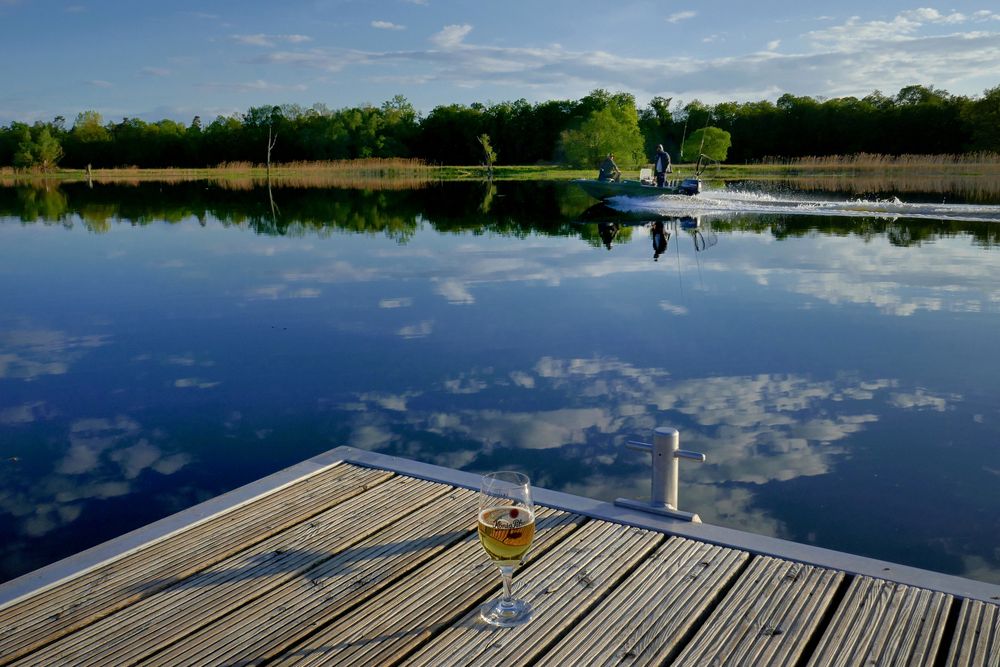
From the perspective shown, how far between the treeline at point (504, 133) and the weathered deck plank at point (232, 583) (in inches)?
2982

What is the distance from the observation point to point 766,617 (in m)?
3.40

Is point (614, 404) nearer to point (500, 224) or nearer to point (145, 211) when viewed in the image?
point (500, 224)

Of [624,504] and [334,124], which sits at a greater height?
[334,124]

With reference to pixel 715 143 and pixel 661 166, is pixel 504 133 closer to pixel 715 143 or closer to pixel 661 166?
pixel 715 143

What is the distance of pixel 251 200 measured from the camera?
41250 mm

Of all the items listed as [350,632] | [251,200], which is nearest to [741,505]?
[350,632]

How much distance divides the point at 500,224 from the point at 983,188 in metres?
24.5

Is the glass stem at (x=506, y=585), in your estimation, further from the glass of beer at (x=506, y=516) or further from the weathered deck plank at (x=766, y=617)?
the weathered deck plank at (x=766, y=617)

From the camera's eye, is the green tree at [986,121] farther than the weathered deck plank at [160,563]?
Yes

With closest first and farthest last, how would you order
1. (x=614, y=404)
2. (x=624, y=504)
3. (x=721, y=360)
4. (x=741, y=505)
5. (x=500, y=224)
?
(x=624, y=504)
(x=741, y=505)
(x=614, y=404)
(x=721, y=360)
(x=500, y=224)

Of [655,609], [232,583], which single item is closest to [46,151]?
[232,583]

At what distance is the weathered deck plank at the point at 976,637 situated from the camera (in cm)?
308

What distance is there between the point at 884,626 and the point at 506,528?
5.20 feet

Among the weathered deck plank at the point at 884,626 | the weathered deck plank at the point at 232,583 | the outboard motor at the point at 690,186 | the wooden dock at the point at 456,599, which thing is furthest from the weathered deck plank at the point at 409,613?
the outboard motor at the point at 690,186
